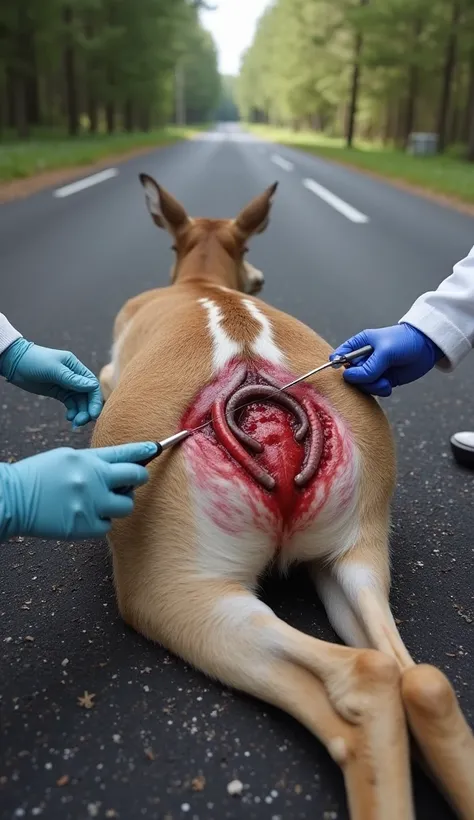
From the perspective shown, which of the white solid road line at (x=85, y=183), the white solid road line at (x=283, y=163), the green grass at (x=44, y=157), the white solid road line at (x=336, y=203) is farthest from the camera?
the white solid road line at (x=283, y=163)

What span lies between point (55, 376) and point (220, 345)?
2.27 feet

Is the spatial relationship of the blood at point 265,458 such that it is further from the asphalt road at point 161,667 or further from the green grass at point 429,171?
the green grass at point 429,171

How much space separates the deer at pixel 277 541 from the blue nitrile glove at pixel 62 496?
191mm

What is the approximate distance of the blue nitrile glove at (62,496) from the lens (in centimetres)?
208

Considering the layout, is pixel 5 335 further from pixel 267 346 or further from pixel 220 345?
pixel 267 346

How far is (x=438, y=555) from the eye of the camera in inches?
115

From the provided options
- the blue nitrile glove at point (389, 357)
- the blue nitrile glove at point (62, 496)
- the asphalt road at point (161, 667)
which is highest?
the blue nitrile glove at point (389, 357)

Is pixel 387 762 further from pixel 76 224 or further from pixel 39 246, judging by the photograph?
pixel 76 224

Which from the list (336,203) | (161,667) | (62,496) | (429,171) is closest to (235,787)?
(161,667)

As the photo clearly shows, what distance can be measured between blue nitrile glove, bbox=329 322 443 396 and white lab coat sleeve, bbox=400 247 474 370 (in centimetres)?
4

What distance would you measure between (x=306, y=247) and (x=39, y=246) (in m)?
3.40

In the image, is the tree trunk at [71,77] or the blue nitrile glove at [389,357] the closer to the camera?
the blue nitrile glove at [389,357]

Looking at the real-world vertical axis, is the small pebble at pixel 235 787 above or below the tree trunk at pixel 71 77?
below

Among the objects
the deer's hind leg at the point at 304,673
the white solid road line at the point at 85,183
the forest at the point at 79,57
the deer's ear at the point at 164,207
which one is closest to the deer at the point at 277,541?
the deer's hind leg at the point at 304,673
